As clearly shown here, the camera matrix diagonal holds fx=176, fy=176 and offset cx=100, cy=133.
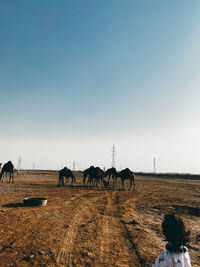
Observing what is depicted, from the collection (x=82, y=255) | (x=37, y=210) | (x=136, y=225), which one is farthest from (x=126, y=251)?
(x=37, y=210)

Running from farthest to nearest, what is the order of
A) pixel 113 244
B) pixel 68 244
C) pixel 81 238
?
pixel 81 238 → pixel 113 244 → pixel 68 244

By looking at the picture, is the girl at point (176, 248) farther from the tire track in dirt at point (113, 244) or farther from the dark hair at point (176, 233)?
the tire track in dirt at point (113, 244)

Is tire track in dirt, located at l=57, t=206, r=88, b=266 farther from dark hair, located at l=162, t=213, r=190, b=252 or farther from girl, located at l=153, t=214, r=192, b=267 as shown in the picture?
dark hair, located at l=162, t=213, r=190, b=252

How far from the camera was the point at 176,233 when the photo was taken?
2.65 m

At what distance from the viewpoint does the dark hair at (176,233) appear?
2.64 meters

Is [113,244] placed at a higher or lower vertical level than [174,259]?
lower

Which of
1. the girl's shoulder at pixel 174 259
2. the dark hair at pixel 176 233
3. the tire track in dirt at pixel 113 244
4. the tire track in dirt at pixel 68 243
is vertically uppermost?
the dark hair at pixel 176 233

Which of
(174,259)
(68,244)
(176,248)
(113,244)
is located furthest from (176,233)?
(68,244)

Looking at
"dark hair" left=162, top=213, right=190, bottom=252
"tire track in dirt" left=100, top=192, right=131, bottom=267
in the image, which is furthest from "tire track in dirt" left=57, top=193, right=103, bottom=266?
"dark hair" left=162, top=213, right=190, bottom=252

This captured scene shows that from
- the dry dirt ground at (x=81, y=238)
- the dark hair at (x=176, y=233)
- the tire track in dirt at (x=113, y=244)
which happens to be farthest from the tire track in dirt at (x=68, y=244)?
the dark hair at (x=176, y=233)

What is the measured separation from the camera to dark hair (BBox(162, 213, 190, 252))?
2.64 m

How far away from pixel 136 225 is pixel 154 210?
11.9ft

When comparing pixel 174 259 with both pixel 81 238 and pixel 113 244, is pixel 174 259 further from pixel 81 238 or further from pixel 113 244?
pixel 81 238

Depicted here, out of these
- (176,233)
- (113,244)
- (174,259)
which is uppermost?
(176,233)
